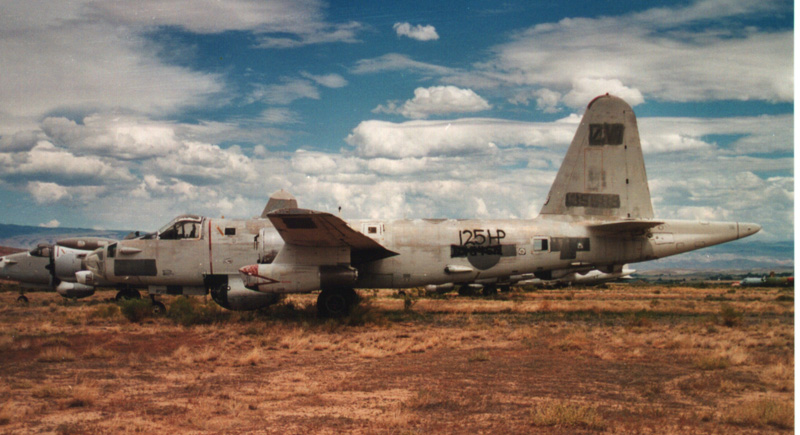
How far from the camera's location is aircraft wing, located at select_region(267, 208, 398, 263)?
15.3 m

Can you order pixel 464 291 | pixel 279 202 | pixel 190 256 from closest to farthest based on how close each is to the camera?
pixel 190 256
pixel 279 202
pixel 464 291

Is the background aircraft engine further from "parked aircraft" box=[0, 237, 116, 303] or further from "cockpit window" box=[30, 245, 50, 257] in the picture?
"cockpit window" box=[30, 245, 50, 257]

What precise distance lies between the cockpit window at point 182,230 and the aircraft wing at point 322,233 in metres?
3.59

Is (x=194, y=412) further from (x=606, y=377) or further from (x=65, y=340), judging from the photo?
(x=65, y=340)

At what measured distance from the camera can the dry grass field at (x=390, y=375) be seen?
7.30m

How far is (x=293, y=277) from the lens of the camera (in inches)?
658

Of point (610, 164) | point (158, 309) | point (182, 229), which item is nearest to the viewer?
point (182, 229)

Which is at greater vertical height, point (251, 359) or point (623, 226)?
point (623, 226)

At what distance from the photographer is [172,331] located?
16.2 meters

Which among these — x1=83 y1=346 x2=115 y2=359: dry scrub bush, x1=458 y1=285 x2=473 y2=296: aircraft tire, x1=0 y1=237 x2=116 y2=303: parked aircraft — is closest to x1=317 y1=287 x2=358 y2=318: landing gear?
x1=83 y1=346 x2=115 y2=359: dry scrub bush

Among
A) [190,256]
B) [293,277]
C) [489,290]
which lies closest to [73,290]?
[190,256]

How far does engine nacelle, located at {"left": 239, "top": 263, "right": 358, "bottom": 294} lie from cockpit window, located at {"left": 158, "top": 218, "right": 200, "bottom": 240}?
2653 mm

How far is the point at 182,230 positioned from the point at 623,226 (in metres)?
14.1

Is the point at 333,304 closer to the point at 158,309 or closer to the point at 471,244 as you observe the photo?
the point at 471,244
